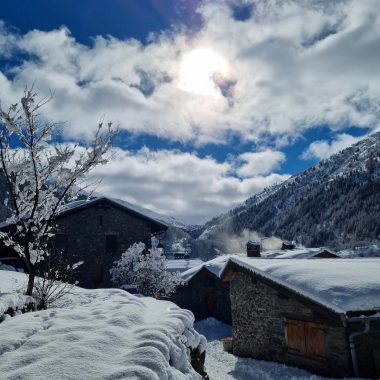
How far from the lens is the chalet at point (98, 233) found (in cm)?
2386

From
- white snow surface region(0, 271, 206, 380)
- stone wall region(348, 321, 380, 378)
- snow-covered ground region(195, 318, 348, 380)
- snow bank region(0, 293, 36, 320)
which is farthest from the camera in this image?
snow-covered ground region(195, 318, 348, 380)

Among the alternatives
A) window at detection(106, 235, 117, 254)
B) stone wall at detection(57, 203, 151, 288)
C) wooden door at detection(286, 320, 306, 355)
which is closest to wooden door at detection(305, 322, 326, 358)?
wooden door at detection(286, 320, 306, 355)

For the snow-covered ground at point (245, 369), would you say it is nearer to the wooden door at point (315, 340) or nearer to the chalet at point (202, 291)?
the wooden door at point (315, 340)

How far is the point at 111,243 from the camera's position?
24875 millimetres

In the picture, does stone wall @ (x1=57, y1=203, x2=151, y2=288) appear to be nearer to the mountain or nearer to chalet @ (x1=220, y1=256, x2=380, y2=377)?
chalet @ (x1=220, y1=256, x2=380, y2=377)

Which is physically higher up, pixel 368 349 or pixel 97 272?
pixel 97 272

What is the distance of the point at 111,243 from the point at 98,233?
1.18 metres

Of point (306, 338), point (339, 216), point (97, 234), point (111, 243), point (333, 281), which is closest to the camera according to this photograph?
point (333, 281)

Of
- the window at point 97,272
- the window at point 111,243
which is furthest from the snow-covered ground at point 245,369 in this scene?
the window at point 111,243

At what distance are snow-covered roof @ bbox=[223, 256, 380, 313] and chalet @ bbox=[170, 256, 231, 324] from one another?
15.0 metres

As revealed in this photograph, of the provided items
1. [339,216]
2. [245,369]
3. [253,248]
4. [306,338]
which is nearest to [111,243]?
[253,248]

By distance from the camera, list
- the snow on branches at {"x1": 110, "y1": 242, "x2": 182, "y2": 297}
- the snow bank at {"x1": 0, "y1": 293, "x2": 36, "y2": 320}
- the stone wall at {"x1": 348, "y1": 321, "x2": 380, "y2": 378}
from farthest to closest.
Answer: the snow on branches at {"x1": 110, "y1": 242, "x2": 182, "y2": 297} → the stone wall at {"x1": 348, "y1": 321, "x2": 380, "y2": 378} → the snow bank at {"x1": 0, "y1": 293, "x2": 36, "y2": 320}

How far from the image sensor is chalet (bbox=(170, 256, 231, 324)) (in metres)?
30.2

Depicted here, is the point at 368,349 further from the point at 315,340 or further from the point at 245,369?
the point at 245,369
